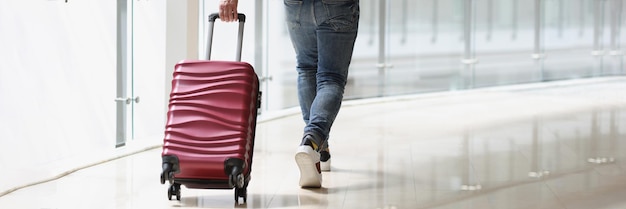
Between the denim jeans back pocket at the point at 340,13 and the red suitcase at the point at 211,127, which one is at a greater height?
the denim jeans back pocket at the point at 340,13

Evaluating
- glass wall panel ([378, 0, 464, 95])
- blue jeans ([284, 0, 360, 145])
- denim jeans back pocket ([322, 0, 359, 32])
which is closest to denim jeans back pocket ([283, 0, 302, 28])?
blue jeans ([284, 0, 360, 145])

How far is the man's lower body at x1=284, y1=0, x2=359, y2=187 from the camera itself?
13.7 feet

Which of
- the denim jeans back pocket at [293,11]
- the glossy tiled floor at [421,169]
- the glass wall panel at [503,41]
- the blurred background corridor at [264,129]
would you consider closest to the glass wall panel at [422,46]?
the glass wall panel at [503,41]

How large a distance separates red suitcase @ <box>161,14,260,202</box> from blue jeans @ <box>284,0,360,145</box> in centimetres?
35

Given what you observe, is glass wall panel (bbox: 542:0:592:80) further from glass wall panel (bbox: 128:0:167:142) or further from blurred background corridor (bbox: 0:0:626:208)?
glass wall panel (bbox: 128:0:167:142)

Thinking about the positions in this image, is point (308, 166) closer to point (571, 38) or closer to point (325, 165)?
point (325, 165)

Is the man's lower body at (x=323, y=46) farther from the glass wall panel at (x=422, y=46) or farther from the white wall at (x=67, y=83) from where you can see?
the glass wall panel at (x=422, y=46)

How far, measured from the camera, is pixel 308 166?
13.5 feet

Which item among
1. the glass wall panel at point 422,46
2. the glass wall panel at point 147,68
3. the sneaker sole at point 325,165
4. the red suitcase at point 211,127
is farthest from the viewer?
the glass wall panel at point 422,46

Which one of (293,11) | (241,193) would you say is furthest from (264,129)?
(241,193)

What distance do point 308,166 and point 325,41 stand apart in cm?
52

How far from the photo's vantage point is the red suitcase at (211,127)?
374 cm

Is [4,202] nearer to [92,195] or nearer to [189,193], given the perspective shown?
[92,195]

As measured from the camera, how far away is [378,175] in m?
4.68
